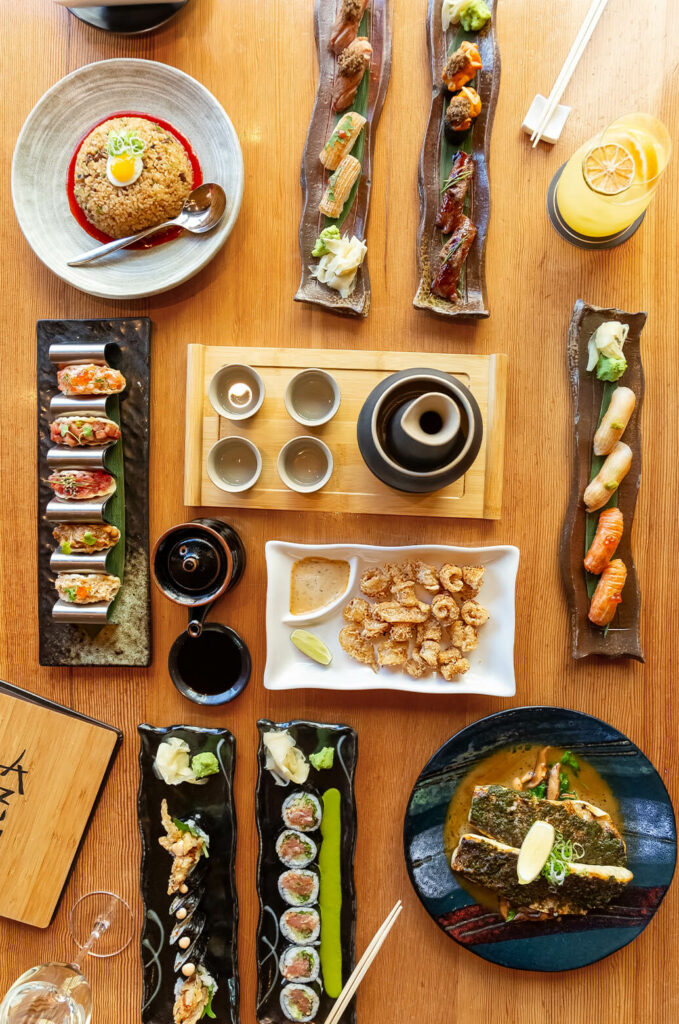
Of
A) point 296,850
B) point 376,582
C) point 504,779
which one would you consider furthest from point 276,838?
point 376,582

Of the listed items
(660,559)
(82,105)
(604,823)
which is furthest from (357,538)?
(82,105)

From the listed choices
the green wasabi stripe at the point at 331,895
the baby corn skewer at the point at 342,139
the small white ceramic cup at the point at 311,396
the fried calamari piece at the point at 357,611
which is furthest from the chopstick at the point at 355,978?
the baby corn skewer at the point at 342,139

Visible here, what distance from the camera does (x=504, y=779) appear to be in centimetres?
196

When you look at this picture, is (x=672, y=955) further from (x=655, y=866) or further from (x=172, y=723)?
(x=172, y=723)

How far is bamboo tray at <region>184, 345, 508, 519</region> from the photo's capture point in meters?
1.94

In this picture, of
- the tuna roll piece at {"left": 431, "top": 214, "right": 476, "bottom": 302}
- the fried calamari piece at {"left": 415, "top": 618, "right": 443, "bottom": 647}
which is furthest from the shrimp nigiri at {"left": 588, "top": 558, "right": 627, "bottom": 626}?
the tuna roll piece at {"left": 431, "top": 214, "right": 476, "bottom": 302}

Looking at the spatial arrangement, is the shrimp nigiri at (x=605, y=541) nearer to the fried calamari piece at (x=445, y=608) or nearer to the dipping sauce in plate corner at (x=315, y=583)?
the fried calamari piece at (x=445, y=608)

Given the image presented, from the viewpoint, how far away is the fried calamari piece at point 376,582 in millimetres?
1928

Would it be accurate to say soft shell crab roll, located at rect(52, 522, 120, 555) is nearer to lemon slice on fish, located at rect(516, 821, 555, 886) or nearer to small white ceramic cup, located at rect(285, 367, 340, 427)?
small white ceramic cup, located at rect(285, 367, 340, 427)

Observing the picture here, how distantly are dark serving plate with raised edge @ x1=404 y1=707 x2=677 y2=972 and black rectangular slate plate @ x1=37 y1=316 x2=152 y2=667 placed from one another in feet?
3.41

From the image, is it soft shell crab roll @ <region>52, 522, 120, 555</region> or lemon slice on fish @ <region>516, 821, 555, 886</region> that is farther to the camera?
soft shell crab roll @ <region>52, 522, 120, 555</region>

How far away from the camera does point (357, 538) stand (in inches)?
79.0

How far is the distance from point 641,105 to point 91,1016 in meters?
3.48

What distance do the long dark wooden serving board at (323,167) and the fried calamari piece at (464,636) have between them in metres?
1.05
